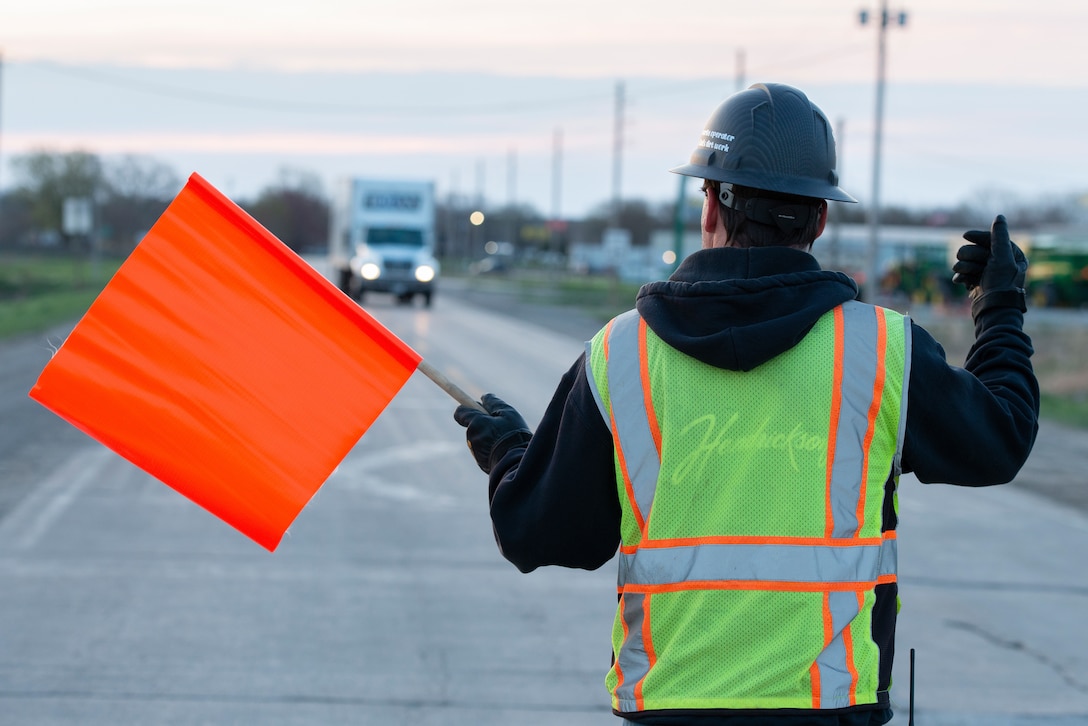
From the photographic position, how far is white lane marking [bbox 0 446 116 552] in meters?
9.09

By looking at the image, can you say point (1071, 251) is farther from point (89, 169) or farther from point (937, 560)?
point (89, 169)

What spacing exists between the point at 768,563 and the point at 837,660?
207mm

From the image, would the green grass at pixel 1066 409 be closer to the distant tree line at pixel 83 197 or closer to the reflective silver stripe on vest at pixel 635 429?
the reflective silver stripe on vest at pixel 635 429

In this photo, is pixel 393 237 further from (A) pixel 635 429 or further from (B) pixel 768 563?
(B) pixel 768 563

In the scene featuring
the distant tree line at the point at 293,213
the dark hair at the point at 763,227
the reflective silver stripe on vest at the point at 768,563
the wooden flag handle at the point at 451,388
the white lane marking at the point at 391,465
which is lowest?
the distant tree line at the point at 293,213

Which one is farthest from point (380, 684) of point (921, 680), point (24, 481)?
point (24, 481)

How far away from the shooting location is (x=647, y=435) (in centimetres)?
241

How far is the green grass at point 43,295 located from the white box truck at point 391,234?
7.74 metres

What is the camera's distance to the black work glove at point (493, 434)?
9.27ft

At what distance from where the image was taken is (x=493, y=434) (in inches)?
113

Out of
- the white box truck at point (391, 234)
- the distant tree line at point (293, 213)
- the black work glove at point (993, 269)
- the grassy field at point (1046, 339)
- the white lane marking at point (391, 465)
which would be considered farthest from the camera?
the distant tree line at point (293, 213)

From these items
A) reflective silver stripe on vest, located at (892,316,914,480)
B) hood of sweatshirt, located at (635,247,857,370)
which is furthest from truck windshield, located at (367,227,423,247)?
reflective silver stripe on vest, located at (892,316,914,480)

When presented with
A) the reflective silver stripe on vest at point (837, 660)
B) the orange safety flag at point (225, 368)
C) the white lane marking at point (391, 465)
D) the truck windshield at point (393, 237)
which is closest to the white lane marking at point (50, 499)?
the white lane marking at point (391, 465)

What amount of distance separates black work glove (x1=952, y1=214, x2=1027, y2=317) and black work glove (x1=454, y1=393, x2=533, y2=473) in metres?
0.98
